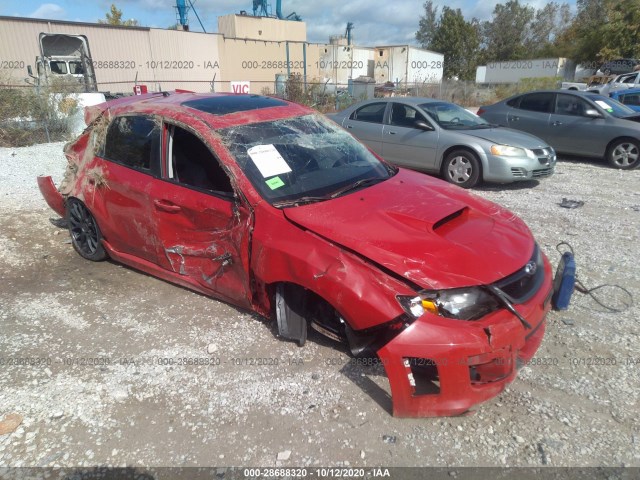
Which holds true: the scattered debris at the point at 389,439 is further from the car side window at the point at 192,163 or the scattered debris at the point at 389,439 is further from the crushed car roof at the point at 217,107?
the crushed car roof at the point at 217,107

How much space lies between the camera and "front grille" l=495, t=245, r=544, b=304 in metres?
2.62

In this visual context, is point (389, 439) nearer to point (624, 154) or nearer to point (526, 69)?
point (624, 154)

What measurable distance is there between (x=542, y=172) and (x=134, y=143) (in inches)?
251

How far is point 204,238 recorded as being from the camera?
341 centimetres

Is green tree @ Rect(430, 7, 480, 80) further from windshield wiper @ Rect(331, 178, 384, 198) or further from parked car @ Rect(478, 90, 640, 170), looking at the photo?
windshield wiper @ Rect(331, 178, 384, 198)

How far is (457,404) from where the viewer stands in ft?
8.04

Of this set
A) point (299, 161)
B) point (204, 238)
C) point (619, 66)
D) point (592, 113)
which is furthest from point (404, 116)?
point (619, 66)

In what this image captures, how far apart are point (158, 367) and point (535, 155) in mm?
6714

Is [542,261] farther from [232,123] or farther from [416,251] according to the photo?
[232,123]

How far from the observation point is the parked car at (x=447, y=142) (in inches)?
291

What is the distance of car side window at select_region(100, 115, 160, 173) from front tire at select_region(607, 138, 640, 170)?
9204 mm

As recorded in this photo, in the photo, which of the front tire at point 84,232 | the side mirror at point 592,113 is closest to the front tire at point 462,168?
the side mirror at point 592,113

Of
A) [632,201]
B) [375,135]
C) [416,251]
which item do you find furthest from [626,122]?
[416,251]

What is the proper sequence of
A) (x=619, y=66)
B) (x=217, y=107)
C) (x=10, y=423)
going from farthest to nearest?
(x=619, y=66), (x=217, y=107), (x=10, y=423)
